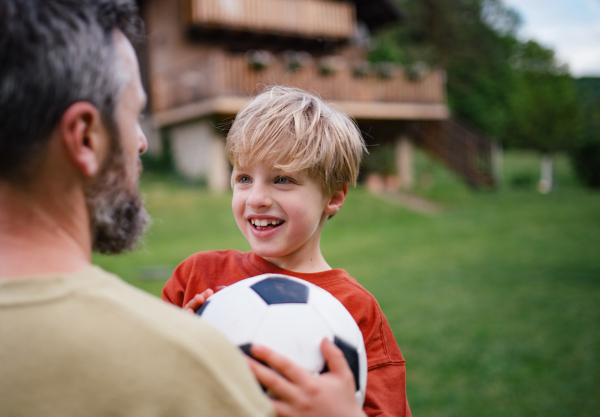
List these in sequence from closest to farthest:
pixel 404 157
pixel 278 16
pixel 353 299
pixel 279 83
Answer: pixel 353 299 < pixel 279 83 < pixel 278 16 < pixel 404 157

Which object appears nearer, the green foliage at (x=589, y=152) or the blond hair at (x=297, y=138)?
the blond hair at (x=297, y=138)

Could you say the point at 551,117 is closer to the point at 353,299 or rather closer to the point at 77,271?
the point at 353,299

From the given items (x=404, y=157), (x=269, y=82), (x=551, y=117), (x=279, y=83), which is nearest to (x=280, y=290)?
(x=269, y=82)

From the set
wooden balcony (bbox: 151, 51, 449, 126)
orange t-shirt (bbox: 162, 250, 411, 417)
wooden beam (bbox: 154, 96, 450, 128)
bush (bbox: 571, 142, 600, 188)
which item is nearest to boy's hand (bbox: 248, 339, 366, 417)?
orange t-shirt (bbox: 162, 250, 411, 417)

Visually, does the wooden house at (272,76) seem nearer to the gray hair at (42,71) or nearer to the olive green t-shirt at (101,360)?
the gray hair at (42,71)

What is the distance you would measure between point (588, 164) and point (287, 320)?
23907mm

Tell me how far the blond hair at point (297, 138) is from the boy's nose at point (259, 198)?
0.29 ft

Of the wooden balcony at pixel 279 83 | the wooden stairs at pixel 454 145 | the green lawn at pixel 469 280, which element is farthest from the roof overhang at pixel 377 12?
the green lawn at pixel 469 280

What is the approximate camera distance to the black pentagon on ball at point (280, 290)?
4.68 feet

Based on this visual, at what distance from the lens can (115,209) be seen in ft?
Answer: 3.91

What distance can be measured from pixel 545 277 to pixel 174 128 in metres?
12.4

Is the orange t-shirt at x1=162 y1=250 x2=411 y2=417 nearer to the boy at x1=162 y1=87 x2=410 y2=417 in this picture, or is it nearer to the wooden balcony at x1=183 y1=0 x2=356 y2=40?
the boy at x1=162 y1=87 x2=410 y2=417

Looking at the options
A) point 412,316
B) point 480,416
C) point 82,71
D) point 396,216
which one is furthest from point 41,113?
point 396,216

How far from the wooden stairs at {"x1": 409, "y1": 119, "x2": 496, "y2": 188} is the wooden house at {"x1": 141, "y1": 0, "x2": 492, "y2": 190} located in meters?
0.04
